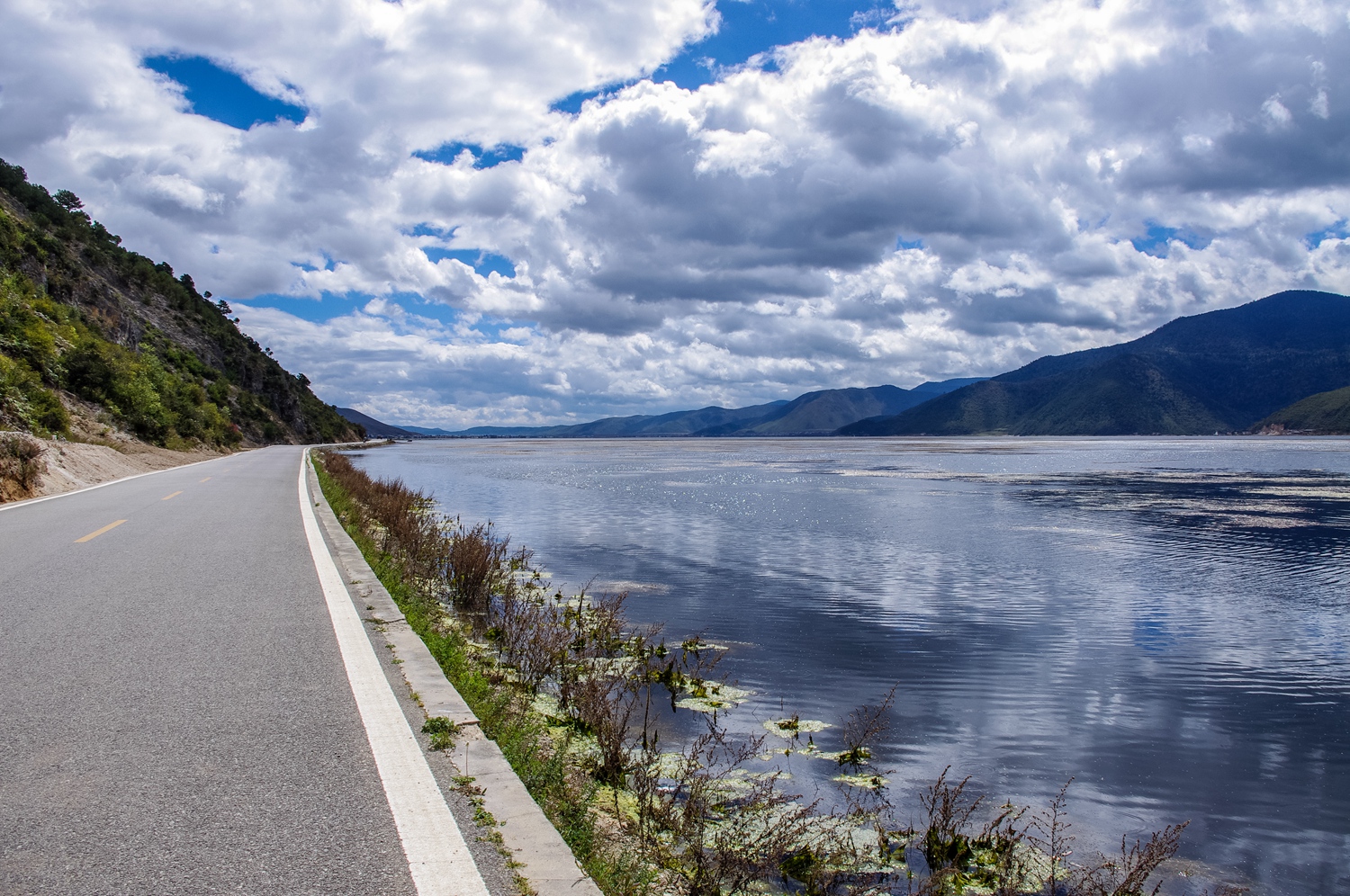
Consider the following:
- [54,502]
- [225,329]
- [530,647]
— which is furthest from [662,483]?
[225,329]

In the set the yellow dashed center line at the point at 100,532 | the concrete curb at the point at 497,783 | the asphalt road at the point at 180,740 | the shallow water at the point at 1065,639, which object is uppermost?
the yellow dashed center line at the point at 100,532

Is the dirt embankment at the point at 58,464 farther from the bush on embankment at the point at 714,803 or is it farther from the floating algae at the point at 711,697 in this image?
the floating algae at the point at 711,697

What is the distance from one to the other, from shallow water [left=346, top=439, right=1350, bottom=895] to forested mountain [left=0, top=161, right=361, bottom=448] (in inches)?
835

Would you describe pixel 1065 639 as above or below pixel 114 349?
below

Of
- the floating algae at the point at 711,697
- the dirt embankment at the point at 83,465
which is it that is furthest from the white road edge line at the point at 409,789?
the dirt embankment at the point at 83,465

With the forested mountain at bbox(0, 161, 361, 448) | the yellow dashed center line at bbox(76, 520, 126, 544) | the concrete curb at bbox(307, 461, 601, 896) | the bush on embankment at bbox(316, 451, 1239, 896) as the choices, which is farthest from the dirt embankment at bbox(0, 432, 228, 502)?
the concrete curb at bbox(307, 461, 601, 896)

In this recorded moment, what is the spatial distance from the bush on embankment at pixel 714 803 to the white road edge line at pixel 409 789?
0.61 metres

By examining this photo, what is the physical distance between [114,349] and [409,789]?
52042 millimetres

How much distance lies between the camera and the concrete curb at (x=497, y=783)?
351 centimetres

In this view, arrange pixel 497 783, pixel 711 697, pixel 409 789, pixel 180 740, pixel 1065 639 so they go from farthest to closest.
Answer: pixel 1065 639, pixel 711 697, pixel 180 740, pixel 497 783, pixel 409 789

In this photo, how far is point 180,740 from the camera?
4.68 meters

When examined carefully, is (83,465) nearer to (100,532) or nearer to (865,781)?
(100,532)

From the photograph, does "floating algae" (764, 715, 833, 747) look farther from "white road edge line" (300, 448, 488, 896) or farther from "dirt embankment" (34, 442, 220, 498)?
"dirt embankment" (34, 442, 220, 498)

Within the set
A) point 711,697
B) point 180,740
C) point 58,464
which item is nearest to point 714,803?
point 711,697
